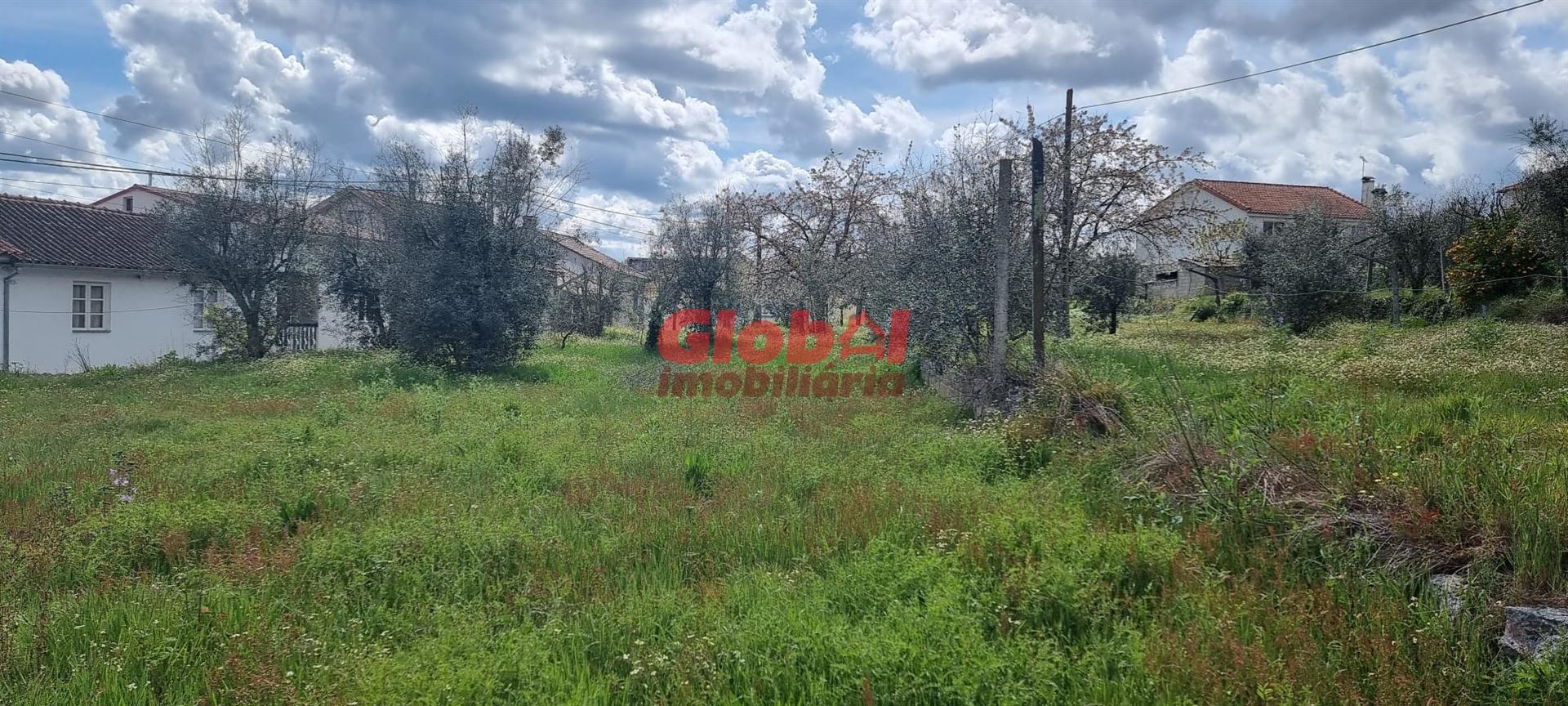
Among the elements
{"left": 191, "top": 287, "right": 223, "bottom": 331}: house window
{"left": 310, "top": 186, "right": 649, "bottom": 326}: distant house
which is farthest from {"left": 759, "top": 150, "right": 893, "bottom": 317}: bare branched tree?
{"left": 191, "top": 287, "right": 223, "bottom": 331}: house window

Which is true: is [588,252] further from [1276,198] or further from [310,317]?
[1276,198]

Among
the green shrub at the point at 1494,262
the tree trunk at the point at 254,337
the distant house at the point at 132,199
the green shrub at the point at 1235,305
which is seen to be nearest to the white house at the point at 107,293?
the tree trunk at the point at 254,337

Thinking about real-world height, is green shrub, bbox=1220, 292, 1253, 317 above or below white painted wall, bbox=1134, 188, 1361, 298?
below

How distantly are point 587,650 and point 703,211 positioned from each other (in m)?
19.7

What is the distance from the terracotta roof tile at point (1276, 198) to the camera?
120 ft

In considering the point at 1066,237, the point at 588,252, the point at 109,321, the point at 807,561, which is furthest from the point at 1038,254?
the point at 588,252

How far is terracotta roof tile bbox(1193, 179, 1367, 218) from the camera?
36719 millimetres

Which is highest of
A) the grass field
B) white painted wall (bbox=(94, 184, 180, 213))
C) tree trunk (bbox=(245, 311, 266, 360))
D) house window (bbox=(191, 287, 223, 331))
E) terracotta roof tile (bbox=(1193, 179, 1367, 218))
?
terracotta roof tile (bbox=(1193, 179, 1367, 218))

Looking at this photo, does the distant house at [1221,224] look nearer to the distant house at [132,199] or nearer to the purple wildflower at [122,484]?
the purple wildflower at [122,484]

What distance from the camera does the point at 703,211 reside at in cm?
2264

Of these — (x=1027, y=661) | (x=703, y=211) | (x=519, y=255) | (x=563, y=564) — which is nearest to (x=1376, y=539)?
(x=1027, y=661)

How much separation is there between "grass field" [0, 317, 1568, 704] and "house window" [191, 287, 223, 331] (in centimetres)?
1357

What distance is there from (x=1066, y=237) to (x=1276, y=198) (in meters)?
28.1

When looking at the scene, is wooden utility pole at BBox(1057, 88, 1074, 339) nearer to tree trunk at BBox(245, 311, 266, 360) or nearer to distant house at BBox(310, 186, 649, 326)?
distant house at BBox(310, 186, 649, 326)
